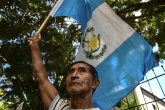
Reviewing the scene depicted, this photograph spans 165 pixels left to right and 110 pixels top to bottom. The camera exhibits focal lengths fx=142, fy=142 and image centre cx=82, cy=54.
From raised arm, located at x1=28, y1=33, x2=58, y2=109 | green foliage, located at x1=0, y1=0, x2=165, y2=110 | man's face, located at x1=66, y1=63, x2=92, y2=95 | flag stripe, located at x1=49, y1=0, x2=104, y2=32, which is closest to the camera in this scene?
man's face, located at x1=66, y1=63, x2=92, y2=95

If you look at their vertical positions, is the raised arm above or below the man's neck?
above

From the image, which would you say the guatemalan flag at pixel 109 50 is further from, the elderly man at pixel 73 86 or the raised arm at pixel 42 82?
the raised arm at pixel 42 82

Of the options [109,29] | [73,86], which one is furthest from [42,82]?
[109,29]

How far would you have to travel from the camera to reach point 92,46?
2.76m

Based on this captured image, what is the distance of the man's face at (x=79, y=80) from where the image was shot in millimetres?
1558

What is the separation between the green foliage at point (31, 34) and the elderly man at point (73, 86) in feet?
10.1

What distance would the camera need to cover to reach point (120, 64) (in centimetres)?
252

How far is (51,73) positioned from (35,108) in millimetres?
2095

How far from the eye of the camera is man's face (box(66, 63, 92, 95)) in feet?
5.11

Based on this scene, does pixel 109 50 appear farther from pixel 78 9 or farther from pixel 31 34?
pixel 31 34

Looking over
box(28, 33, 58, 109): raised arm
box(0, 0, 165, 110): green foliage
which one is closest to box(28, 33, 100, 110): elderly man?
box(28, 33, 58, 109): raised arm

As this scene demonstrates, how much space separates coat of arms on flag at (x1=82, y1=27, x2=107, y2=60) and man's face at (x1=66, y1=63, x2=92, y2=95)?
36.1 inches

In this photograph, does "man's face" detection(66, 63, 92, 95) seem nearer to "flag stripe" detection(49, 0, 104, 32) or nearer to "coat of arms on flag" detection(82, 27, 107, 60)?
"coat of arms on flag" detection(82, 27, 107, 60)

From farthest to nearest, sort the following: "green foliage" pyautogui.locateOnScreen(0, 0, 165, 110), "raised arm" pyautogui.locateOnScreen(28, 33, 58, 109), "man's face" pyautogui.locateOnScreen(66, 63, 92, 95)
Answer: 1. "green foliage" pyautogui.locateOnScreen(0, 0, 165, 110)
2. "raised arm" pyautogui.locateOnScreen(28, 33, 58, 109)
3. "man's face" pyautogui.locateOnScreen(66, 63, 92, 95)
